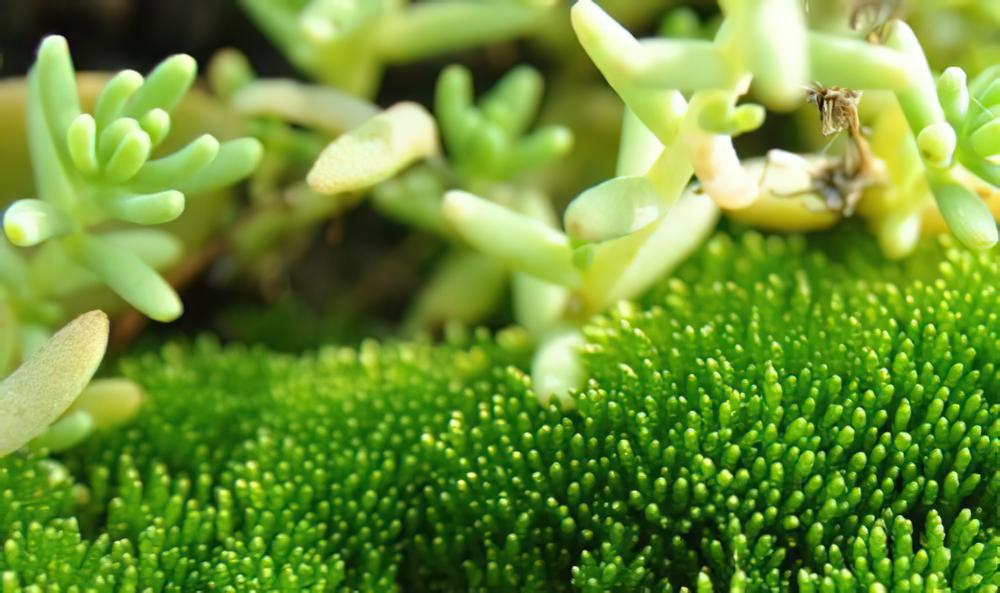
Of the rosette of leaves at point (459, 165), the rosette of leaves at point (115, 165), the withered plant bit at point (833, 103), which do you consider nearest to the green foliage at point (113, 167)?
the rosette of leaves at point (115, 165)

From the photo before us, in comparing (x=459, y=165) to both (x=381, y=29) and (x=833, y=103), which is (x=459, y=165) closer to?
(x=381, y=29)

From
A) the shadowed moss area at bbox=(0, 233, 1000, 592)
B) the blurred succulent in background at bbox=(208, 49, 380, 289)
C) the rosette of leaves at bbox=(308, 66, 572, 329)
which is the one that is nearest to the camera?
the shadowed moss area at bbox=(0, 233, 1000, 592)

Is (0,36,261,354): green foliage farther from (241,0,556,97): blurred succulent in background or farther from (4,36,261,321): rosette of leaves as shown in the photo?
(241,0,556,97): blurred succulent in background

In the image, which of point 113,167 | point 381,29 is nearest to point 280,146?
point 381,29

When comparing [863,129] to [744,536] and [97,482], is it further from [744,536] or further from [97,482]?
[97,482]

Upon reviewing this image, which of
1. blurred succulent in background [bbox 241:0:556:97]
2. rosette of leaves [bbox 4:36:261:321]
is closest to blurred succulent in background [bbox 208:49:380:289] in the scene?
blurred succulent in background [bbox 241:0:556:97]

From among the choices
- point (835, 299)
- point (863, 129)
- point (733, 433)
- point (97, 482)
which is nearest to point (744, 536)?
point (733, 433)
